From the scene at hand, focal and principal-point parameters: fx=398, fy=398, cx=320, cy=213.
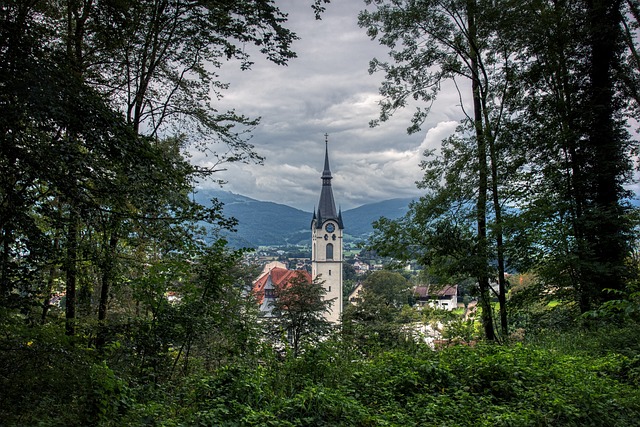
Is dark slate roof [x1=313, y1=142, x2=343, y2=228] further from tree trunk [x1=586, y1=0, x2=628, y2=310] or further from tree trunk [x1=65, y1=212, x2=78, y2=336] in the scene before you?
tree trunk [x1=65, y1=212, x2=78, y2=336]

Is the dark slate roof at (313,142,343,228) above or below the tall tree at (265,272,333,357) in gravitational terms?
above

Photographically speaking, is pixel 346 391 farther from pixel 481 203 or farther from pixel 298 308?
pixel 298 308

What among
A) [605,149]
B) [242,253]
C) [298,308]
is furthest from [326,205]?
[242,253]

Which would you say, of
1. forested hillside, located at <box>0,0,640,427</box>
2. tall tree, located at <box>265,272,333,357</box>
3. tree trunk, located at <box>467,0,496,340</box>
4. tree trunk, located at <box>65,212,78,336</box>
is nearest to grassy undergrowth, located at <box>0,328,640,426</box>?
forested hillside, located at <box>0,0,640,427</box>

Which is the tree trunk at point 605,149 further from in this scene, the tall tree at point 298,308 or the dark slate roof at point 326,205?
the dark slate roof at point 326,205

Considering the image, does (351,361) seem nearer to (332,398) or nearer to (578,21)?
(332,398)

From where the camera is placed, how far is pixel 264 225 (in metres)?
138

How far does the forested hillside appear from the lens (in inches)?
134

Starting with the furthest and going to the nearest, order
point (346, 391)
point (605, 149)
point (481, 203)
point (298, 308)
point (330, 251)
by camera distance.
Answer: point (330, 251) → point (298, 308) → point (605, 149) → point (481, 203) → point (346, 391)

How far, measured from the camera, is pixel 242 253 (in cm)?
557

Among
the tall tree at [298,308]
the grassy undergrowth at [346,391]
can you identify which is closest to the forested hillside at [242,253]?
the grassy undergrowth at [346,391]

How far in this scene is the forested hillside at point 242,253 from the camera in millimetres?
3406

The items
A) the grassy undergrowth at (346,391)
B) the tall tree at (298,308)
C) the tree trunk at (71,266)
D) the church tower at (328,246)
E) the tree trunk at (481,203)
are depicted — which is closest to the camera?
the grassy undergrowth at (346,391)

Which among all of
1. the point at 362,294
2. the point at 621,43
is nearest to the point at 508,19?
the point at 621,43
